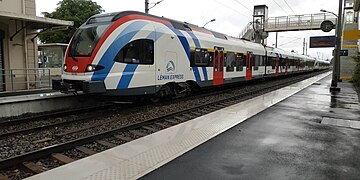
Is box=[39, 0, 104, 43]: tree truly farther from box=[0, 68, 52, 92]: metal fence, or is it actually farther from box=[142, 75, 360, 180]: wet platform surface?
box=[142, 75, 360, 180]: wet platform surface

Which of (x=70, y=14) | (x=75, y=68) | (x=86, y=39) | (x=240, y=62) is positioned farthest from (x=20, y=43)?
(x=70, y=14)

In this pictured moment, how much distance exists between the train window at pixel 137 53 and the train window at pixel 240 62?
782 cm

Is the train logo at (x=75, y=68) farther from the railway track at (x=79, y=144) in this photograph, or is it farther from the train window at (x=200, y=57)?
the train window at (x=200, y=57)

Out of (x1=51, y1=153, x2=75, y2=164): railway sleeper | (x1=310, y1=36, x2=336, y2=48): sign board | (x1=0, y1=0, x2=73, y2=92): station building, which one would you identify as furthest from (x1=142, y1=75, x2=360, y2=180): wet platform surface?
(x1=310, y1=36, x2=336, y2=48): sign board

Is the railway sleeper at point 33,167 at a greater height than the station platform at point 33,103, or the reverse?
the station platform at point 33,103

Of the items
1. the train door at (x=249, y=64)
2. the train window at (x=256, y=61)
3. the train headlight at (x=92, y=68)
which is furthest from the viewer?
the train window at (x=256, y=61)

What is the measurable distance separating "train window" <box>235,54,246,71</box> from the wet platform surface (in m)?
8.56

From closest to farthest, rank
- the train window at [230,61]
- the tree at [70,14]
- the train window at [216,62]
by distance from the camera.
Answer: the train window at [216,62], the train window at [230,61], the tree at [70,14]

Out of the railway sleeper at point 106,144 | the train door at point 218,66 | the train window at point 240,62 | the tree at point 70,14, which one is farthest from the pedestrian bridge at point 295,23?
the railway sleeper at point 106,144

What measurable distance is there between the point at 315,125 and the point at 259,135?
2.11m

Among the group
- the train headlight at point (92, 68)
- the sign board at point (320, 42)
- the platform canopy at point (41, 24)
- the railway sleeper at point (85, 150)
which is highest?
the sign board at point (320, 42)

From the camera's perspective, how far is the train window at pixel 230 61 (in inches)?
586

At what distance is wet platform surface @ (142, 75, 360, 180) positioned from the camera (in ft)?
13.2

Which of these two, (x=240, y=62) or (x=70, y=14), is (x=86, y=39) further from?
(x=70, y=14)
